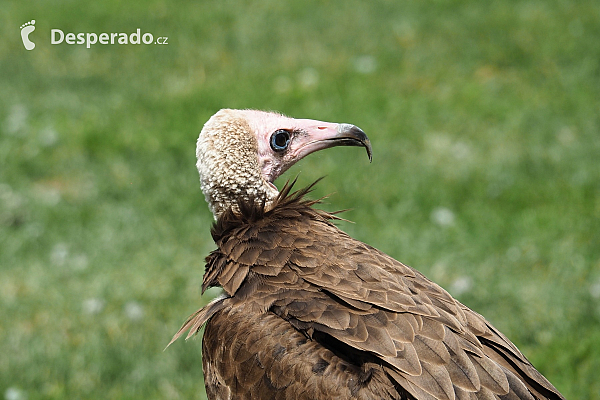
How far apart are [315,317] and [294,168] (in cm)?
287

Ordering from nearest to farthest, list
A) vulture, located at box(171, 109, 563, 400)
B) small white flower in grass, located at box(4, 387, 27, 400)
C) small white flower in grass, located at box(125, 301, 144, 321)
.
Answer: vulture, located at box(171, 109, 563, 400), small white flower in grass, located at box(4, 387, 27, 400), small white flower in grass, located at box(125, 301, 144, 321)

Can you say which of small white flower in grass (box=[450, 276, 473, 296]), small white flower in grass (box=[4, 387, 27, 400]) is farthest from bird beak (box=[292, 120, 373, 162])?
small white flower in grass (box=[4, 387, 27, 400])

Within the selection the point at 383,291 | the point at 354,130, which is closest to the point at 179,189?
the point at 354,130

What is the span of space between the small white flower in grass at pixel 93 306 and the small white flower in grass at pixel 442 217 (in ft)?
8.18

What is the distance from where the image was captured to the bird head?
308 cm

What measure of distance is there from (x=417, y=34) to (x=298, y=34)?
4.43 feet

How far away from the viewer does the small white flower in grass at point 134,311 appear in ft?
15.0

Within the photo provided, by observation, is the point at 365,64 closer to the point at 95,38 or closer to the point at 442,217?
the point at 442,217

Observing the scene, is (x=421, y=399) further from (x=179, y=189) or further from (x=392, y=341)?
(x=179, y=189)

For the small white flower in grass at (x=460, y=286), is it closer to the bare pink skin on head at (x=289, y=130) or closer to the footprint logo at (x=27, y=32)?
the bare pink skin on head at (x=289, y=130)

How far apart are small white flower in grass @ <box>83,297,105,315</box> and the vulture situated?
6.07ft

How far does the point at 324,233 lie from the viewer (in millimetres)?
2930

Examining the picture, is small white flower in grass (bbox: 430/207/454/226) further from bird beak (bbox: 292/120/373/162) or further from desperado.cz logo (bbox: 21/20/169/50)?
desperado.cz logo (bbox: 21/20/169/50)

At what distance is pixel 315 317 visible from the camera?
8.30 ft
